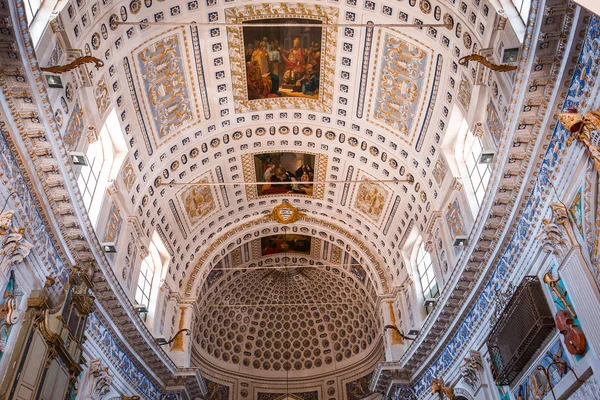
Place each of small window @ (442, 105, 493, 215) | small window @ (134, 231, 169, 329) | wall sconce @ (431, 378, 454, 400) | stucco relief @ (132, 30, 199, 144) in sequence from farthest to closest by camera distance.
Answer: small window @ (134, 231, 169, 329) < wall sconce @ (431, 378, 454, 400) < stucco relief @ (132, 30, 199, 144) < small window @ (442, 105, 493, 215)

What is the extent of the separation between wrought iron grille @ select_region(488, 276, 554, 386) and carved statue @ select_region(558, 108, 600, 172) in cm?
354

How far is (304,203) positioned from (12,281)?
1426cm

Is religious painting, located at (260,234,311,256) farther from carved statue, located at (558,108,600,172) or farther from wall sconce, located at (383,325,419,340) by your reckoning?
carved statue, located at (558,108,600,172)

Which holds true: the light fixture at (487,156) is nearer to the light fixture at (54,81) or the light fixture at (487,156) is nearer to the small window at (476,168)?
the small window at (476,168)

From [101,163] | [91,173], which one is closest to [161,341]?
[101,163]

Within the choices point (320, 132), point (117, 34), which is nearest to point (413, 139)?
point (320, 132)

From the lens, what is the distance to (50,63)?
10930 mm

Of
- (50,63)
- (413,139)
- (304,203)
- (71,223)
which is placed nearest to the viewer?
(50,63)

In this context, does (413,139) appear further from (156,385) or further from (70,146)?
(156,385)

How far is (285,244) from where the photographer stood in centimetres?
2583

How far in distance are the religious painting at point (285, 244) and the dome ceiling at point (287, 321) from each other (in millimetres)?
917

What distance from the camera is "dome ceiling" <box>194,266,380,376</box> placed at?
2627 centimetres

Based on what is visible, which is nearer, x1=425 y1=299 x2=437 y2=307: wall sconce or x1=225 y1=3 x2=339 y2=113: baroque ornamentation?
x1=225 y1=3 x2=339 y2=113: baroque ornamentation

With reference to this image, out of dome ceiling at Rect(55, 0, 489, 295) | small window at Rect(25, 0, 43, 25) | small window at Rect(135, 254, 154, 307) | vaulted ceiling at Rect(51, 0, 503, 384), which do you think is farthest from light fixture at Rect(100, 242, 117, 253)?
small window at Rect(25, 0, 43, 25)
